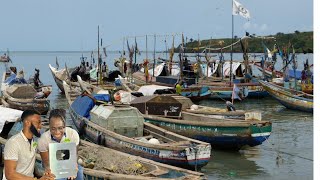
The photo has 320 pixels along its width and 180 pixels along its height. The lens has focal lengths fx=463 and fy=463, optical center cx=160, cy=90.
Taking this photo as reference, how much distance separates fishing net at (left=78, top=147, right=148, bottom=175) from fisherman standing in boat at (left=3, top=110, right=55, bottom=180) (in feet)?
15.3

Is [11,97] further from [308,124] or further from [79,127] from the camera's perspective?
[308,124]

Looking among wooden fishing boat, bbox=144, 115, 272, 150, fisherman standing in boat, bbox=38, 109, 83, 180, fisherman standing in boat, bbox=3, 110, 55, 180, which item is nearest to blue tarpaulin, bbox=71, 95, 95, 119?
wooden fishing boat, bbox=144, 115, 272, 150

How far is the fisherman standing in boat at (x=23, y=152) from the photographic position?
5.07 metres

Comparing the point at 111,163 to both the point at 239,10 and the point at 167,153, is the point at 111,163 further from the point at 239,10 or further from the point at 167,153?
the point at 239,10

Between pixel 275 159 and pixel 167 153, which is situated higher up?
pixel 167 153

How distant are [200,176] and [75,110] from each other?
32.0 feet

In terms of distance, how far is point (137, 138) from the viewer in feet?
44.6

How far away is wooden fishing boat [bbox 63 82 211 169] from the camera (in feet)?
38.2

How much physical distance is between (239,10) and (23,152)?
2626 centimetres

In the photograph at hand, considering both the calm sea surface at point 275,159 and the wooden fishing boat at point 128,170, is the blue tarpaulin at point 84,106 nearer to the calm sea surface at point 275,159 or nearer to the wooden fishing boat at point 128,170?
the calm sea surface at point 275,159

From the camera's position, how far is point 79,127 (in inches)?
646

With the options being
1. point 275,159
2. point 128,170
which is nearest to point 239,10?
point 275,159

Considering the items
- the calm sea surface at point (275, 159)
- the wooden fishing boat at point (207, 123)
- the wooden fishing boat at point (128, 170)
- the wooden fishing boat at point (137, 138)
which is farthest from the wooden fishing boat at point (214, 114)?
the wooden fishing boat at point (128, 170)
